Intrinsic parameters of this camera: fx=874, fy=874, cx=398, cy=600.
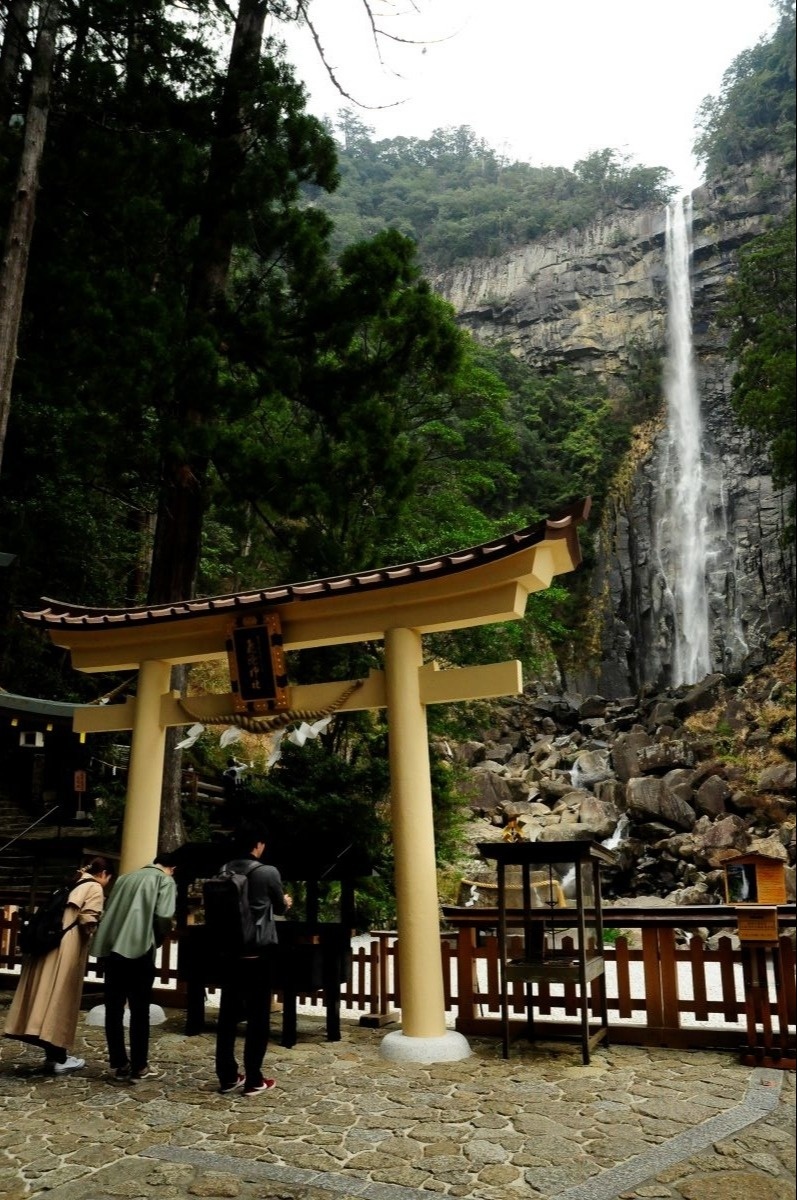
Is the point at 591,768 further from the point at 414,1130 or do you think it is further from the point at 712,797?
the point at 414,1130

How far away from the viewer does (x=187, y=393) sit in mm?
9711

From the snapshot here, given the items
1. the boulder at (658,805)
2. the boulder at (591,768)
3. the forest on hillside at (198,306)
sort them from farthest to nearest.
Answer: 1. the boulder at (591,768)
2. the boulder at (658,805)
3. the forest on hillside at (198,306)

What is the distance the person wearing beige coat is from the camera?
524 centimetres

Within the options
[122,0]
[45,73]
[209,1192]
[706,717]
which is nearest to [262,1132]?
[209,1192]

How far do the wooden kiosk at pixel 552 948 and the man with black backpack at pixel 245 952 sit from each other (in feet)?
5.27

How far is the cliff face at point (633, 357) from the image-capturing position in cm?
2911

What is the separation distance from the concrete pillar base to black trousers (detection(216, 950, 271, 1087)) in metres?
1.11

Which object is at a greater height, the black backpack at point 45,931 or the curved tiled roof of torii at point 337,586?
the curved tiled roof of torii at point 337,586

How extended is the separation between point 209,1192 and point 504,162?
61767 millimetres

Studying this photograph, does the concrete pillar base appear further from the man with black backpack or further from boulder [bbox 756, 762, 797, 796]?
boulder [bbox 756, 762, 797, 796]

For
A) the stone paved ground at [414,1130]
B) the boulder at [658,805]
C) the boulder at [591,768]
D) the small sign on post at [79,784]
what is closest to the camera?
the stone paved ground at [414,1130]

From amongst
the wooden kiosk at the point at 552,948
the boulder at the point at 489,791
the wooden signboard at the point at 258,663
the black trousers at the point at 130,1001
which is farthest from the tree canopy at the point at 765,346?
the boulder at the point at 489,791

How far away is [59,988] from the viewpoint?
17.2 feet

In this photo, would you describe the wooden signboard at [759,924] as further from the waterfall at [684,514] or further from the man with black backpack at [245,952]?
the waterfall at [684,514]
